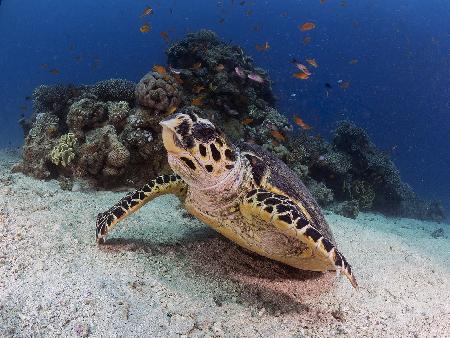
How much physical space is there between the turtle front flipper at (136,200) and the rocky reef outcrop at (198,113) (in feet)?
3.36

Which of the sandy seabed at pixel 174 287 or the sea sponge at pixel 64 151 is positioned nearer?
the sandy seabed at pixel 174 287

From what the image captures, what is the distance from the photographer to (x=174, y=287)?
12.2ft

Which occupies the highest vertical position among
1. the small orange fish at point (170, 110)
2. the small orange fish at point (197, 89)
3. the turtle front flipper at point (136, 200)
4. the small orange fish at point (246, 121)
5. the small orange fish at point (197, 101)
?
the small orange fish at point (197, 89)

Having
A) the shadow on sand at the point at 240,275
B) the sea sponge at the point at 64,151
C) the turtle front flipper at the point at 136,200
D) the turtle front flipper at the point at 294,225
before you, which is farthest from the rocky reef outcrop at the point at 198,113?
the shadow on sand at the point at 240,275

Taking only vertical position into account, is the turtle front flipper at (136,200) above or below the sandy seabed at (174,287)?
above

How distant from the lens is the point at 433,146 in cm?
8456

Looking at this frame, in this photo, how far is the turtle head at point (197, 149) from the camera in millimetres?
3234

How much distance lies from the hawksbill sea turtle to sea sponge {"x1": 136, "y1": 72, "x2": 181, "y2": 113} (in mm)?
3153

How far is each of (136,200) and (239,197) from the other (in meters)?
1.45

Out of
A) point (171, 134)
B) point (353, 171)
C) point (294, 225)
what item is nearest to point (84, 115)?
point (171, 134)

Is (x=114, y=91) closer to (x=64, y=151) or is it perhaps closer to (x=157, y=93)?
(x=157, y=93)

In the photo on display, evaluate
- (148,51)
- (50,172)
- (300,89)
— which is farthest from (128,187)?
(148,51)

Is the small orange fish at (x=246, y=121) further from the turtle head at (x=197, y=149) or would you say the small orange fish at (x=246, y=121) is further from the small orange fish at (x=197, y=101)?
the turtle head at (x=197, y=149)

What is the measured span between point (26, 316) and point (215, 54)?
9.43 meters
